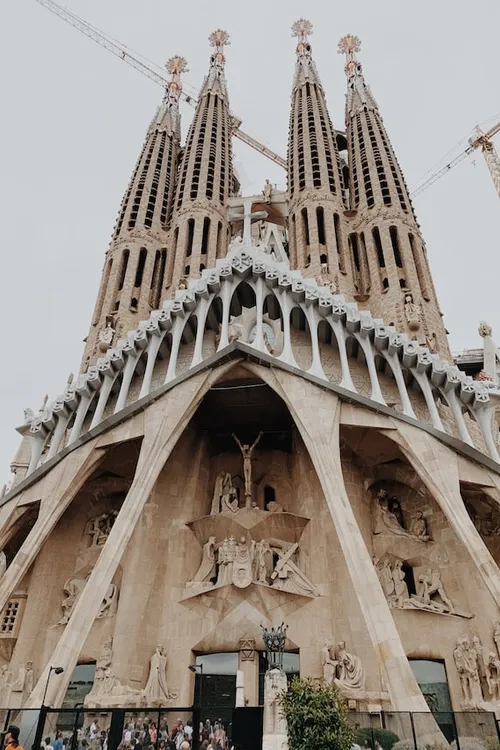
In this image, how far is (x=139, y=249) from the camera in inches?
997

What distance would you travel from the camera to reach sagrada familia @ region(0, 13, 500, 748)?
42.7 feet

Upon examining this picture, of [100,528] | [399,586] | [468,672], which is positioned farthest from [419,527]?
[100,528]

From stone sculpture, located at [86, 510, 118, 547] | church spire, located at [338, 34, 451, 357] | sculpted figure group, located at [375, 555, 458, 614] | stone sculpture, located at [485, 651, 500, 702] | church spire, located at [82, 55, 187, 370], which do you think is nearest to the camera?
stone sculpture, located at [485, 651, 500, 702]

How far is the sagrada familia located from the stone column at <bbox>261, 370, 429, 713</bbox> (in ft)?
0.14

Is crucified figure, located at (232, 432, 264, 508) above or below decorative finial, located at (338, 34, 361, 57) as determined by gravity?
below

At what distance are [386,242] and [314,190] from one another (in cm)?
545

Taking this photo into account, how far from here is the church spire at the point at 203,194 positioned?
2480 centimetres

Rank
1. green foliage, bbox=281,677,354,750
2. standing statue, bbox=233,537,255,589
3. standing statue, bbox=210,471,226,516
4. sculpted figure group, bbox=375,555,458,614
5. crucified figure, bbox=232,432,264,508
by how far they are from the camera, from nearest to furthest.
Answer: green foliage, bbox=281,677,354,750
sculpted figure group, bbox=375,555,458,614
standing statue, bbox=233,537,255,589
crucified figure, bbox=232,432,264,508
standing statue, bbox=210,471,226,516

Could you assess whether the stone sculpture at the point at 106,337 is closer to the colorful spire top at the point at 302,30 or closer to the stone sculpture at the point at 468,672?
the stone sculpture at the point at 468,672

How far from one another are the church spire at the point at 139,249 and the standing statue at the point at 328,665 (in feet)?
40.6

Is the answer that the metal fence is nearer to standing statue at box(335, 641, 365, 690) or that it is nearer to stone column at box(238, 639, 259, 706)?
standing statue at box(335, 641, 365, 690)

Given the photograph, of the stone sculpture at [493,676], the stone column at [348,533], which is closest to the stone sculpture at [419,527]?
the stone sculpture at [493,676]

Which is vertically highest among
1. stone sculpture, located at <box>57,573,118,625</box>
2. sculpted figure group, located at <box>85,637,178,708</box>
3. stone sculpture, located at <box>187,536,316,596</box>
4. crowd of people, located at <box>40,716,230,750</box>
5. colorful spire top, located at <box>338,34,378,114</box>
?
colorful spire top, located at <box>338,34,378,114</box>

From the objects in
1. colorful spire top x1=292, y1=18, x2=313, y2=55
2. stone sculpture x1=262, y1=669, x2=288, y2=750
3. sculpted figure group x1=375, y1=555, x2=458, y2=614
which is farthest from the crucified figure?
colorful spire top x1=292, y1=18, x2=313, y2=55
